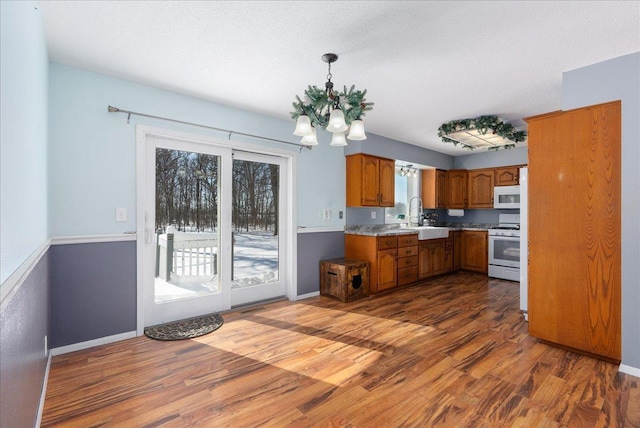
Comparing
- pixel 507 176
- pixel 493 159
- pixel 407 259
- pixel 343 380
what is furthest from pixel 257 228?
pixel 493 159

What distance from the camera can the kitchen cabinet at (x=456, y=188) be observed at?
6305mm

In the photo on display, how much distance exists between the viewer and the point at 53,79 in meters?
2.50

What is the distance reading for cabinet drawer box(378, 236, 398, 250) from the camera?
4.33 meters

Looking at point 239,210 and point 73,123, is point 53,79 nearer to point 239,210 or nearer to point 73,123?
point 73,123

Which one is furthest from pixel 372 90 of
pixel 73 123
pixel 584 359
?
pixel 584 359

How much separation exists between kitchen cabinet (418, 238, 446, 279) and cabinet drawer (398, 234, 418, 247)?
22 cm

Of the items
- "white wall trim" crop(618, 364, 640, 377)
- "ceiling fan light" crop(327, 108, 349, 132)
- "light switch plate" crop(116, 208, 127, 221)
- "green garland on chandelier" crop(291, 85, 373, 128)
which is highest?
"green garland on chandelier" crop(291, 85, 373, 128)

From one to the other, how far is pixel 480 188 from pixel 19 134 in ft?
21.8

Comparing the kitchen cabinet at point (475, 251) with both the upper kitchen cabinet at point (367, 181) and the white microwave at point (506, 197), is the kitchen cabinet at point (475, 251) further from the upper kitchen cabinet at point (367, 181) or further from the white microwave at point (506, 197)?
the upper kitchen cabinet at point (367, 181)

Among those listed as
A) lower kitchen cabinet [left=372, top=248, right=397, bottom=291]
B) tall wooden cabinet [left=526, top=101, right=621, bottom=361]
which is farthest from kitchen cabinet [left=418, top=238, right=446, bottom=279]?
tall wooden cabinet [left=526, top=101, right=621, bottom=361]

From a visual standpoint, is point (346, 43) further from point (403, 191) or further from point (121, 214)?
point (403, 191)

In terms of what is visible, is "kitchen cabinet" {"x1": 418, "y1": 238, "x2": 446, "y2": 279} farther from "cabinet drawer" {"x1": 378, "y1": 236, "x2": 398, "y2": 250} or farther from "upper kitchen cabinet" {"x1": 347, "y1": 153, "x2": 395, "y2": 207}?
"upper kitchen cabinet" {"x1": 347, "y1": 153, "x2": 395, "y2": 207}

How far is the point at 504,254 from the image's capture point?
5.20 metres

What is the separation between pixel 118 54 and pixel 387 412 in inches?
127
